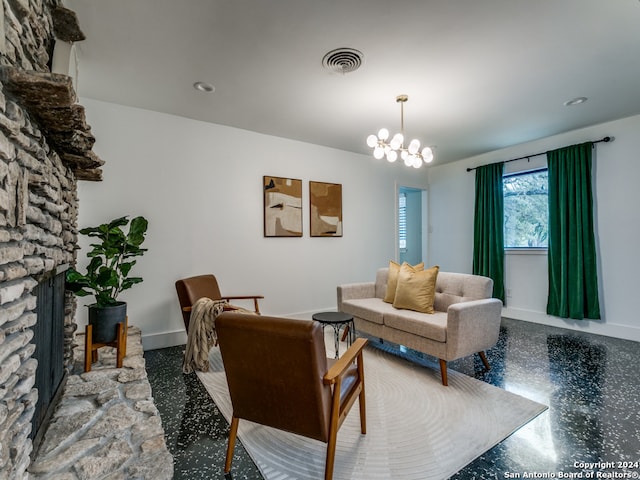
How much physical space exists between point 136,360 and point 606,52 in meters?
4.30

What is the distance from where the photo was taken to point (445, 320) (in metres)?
2.71

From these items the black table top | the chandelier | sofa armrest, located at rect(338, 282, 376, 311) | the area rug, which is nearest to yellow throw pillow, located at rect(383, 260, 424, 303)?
sofa armrest, located at rect(338, 282, 376, 311)

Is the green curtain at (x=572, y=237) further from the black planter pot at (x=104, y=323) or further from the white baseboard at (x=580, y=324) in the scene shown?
the black planter pot at (x=104, y=323)

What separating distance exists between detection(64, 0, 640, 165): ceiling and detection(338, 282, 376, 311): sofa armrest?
1.96 meters

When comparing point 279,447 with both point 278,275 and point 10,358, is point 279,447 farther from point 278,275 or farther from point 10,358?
point 278,275

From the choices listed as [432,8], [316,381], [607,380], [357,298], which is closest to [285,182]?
[357,298]

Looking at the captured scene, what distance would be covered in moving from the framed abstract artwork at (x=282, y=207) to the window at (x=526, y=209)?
327 cm

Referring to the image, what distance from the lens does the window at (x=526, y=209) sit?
453 centimetres

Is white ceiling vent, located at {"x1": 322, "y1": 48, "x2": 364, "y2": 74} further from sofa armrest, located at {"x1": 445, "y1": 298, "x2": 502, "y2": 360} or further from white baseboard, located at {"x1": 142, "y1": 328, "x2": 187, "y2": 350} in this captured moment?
white baseboard, located at {"x1": 142, "y1": 328, "x2": 187, "y2": 350}

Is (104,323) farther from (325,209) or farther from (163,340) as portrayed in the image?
(325,209)

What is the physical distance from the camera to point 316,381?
1354 millimetres

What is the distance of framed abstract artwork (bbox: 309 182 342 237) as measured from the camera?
4566 millimetres

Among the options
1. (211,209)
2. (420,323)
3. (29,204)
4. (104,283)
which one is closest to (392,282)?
(420,323)

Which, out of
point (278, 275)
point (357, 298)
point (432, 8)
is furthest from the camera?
point (278, 275)
